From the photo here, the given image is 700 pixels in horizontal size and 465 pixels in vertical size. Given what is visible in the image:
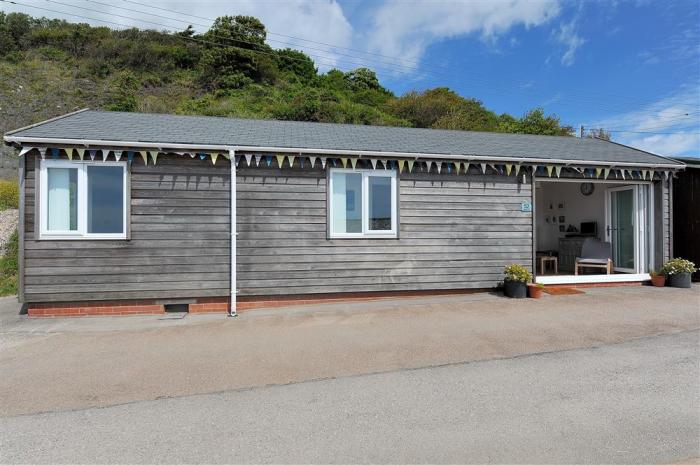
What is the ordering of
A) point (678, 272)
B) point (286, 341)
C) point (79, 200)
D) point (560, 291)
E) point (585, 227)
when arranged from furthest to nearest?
point (585, 227)
point (678, 272)
point (560, 291)
point (79, 200)
point (286, 341)

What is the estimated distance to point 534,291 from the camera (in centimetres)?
729

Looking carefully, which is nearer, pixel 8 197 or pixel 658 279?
pixel 658 279

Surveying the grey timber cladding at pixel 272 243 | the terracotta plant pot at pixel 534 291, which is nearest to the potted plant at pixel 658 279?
the grey timber cladding at pixel 272 243

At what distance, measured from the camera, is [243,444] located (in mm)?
2598

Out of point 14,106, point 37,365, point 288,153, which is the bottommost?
point 37,365

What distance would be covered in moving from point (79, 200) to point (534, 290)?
8.26 metres


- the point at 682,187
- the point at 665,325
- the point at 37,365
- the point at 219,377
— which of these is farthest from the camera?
the point at 682,187

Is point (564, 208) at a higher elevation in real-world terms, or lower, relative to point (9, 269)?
higher

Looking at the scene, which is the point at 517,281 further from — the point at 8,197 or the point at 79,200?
the point at 8,197

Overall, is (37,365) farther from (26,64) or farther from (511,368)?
(26,64)

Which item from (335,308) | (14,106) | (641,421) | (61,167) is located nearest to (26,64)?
(14,106)

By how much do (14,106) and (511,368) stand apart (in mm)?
27352

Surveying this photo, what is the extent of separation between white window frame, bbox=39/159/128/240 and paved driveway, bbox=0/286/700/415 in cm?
138

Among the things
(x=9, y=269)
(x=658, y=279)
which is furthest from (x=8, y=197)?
(x=658, y=279)
